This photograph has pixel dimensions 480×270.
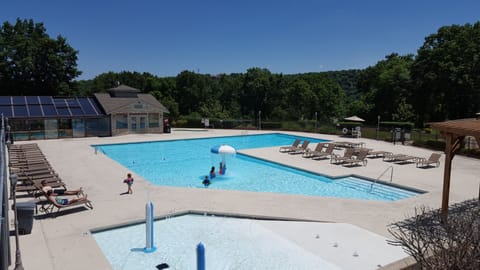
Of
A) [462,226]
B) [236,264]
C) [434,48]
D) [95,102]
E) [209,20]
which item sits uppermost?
[209,20]

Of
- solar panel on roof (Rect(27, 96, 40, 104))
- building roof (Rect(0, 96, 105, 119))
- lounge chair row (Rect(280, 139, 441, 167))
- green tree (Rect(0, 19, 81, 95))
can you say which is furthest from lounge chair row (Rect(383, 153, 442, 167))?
green tree (Rect(0, 19, 81, 95))

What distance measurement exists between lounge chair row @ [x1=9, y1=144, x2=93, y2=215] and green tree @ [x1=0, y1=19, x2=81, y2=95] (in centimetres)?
2771

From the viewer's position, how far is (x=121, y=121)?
2852 centimetres

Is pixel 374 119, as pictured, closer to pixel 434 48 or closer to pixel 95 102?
pixel 434 48

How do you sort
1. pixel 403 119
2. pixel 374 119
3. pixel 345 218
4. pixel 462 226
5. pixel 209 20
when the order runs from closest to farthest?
pixel 462 226
pixel 345 218
pixel 209 20
pixel 403 119
pixel 374 119

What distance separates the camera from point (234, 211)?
920cm

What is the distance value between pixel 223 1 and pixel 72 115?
602 inches

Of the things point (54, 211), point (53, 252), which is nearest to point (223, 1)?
point (54, 211)

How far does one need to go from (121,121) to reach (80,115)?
335 centimetres

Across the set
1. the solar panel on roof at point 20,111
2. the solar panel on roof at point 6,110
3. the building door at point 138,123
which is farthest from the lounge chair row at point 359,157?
the solar panel on roof at point 6,110

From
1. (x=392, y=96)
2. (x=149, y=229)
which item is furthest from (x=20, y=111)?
(x=392, y=96)

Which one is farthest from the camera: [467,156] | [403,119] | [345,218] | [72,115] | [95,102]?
[403,119]

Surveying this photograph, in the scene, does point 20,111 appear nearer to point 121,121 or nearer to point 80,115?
point 80,115

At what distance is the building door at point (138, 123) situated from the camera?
2922 centimetres
